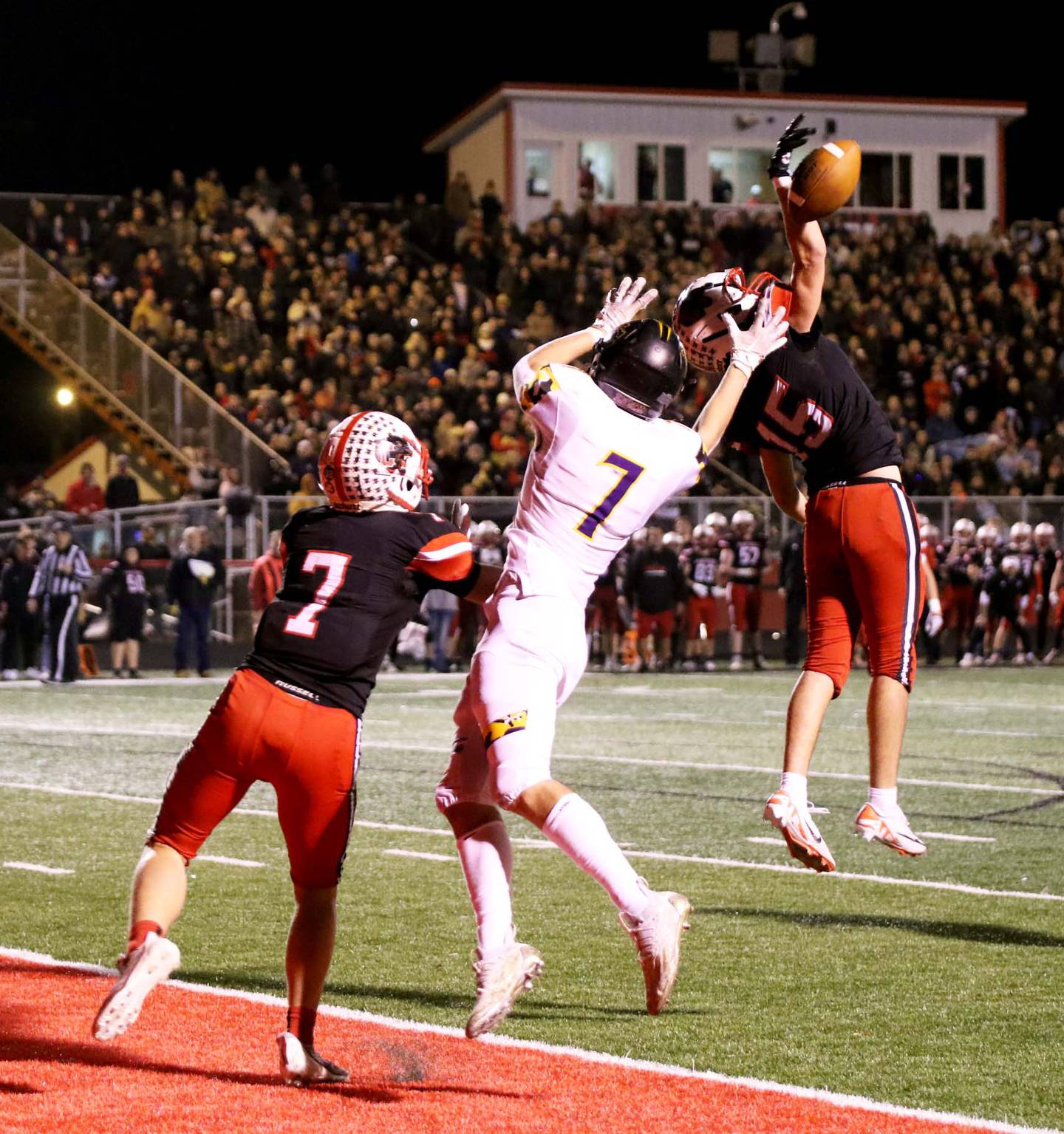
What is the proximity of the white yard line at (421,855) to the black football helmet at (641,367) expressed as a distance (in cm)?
395

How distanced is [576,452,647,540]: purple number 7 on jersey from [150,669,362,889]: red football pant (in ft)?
2.75

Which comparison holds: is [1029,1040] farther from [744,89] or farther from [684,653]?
[744,89]

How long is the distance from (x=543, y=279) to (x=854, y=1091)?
77.3 feet

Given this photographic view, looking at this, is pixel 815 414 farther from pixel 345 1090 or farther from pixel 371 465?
pixel 345 1090

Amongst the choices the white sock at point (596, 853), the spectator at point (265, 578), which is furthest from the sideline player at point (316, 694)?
the spectator at point (265, 578)

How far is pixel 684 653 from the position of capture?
74.6ft

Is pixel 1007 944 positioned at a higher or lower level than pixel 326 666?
lower

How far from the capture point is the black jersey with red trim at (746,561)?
2248 cm

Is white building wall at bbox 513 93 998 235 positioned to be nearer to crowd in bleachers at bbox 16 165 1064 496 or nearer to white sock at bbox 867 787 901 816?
crowd in bleachers at bbox 16 165 1064 496

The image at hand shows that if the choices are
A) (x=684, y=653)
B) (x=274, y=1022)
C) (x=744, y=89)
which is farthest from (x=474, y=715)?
(x=744, y=89)

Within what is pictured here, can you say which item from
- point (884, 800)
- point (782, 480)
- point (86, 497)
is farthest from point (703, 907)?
point (86, 497)

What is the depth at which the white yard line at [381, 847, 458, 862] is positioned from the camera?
28.6 feet

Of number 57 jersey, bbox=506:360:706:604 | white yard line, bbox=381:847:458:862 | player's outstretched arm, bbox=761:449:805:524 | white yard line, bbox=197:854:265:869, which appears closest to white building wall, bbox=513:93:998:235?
white yard line, bbox=381:847:458:862

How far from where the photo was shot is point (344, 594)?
484cm
